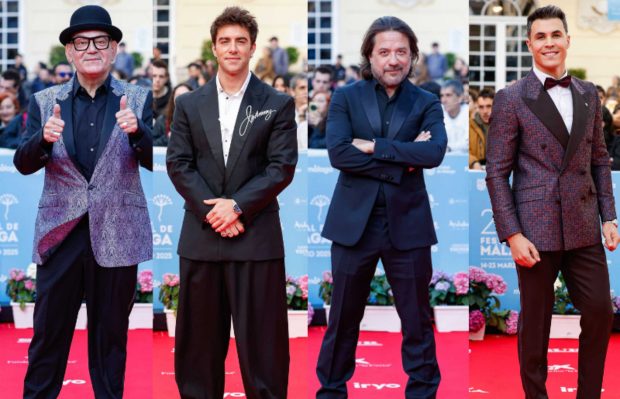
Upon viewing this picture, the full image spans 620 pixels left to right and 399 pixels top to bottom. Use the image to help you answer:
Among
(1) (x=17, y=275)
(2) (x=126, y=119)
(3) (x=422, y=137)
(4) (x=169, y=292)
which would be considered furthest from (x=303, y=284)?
(1) (x=17, y=275)

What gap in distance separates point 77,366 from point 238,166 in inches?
64.5

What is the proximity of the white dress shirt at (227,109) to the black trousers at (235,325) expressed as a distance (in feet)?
1.64

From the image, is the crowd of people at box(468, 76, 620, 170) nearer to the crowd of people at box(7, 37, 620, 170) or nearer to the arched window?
the crowd of people at box(7, 37, 620, 170)

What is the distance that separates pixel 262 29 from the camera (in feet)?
13.4

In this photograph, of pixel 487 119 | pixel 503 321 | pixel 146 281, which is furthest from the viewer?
pixel 503 321

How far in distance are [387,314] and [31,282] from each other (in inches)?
82.6

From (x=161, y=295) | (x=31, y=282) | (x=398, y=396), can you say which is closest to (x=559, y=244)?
(x=398, y=396)

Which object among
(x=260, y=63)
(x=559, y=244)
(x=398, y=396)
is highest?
(x=260, y=63)

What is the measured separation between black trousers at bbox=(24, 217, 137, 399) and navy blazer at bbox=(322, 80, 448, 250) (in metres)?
1.05

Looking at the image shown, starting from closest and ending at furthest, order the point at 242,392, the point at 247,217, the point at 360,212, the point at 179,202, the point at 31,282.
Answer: the point at 247,217, the point at 360,212, the point at 242,392, the point at 179,202, the point at 31,282

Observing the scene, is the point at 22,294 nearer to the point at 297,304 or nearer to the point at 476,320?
the point at 297,304

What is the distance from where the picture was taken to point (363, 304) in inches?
155

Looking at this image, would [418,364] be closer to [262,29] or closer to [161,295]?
[161,295]

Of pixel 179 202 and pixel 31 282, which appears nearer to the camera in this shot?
pixel 179 202
